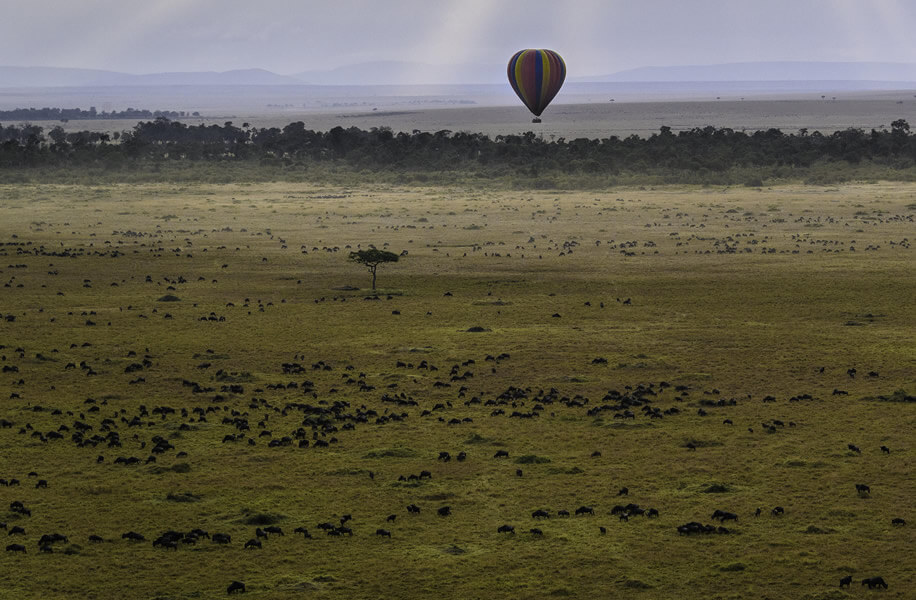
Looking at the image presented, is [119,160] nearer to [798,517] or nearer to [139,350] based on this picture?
[139,350]

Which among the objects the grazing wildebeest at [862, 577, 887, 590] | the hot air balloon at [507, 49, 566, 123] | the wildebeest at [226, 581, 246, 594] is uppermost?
the hot air balloon at [507, 49, 566, 123]

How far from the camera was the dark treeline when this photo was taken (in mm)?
111438

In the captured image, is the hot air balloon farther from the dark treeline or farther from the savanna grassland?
the savanna grassland

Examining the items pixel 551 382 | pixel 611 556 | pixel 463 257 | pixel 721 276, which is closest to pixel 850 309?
pixel 721 276

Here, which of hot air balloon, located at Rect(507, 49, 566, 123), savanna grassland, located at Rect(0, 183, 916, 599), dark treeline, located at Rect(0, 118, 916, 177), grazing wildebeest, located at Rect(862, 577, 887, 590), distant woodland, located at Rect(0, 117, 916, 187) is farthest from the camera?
dark treeline, located at Rect(0, 118, 916, 177)

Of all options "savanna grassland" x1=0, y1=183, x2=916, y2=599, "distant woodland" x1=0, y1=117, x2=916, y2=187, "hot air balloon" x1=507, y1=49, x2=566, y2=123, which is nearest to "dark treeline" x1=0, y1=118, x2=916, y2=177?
"distant woodland" x1=0, y1=117, x2=916, y2=187

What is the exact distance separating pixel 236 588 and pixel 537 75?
71554 millimetres

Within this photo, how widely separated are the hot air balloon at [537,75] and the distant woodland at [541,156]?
51.1ft

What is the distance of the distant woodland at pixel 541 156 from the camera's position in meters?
108

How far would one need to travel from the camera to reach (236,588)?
1716 cm

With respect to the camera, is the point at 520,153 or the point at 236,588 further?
the point at 520,153

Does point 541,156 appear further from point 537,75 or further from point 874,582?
point 874,582

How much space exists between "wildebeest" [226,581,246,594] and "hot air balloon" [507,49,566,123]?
70.0 metres

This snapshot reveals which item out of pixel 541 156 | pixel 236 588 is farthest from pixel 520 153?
pixel 236 588
